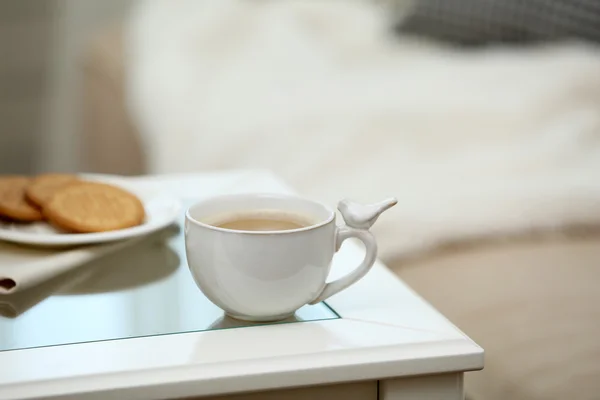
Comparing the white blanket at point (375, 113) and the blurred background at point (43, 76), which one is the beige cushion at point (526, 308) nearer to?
the white blanket at point (375, 113)

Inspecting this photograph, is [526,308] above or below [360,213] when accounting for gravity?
below

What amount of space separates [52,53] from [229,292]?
6.25ft

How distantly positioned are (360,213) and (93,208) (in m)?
0.26

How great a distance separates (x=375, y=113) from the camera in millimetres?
1273

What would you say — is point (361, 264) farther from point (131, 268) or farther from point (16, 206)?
point (16, 206)

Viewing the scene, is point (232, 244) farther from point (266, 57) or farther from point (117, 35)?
point (117, 35)

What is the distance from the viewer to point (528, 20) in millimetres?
1545

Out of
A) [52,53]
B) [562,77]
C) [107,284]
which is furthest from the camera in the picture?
[52,53]

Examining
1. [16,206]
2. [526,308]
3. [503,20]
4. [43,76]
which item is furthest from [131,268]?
[43,76]

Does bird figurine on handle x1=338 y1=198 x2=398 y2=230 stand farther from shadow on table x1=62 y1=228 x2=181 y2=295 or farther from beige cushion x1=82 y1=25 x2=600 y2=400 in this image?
beige cushion x1=82 y1=25 x2=600 y2=400

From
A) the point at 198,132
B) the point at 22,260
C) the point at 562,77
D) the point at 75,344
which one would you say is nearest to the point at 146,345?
the point at 75,344

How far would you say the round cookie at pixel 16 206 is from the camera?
0.68m

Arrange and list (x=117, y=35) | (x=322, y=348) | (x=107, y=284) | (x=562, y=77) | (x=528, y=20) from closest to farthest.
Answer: (x=322, y=348), (x=107, y=284), (x=562, y=77), (x=528, y=20), (x=117, y=35)

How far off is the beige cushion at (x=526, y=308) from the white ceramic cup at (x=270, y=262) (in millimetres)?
288
